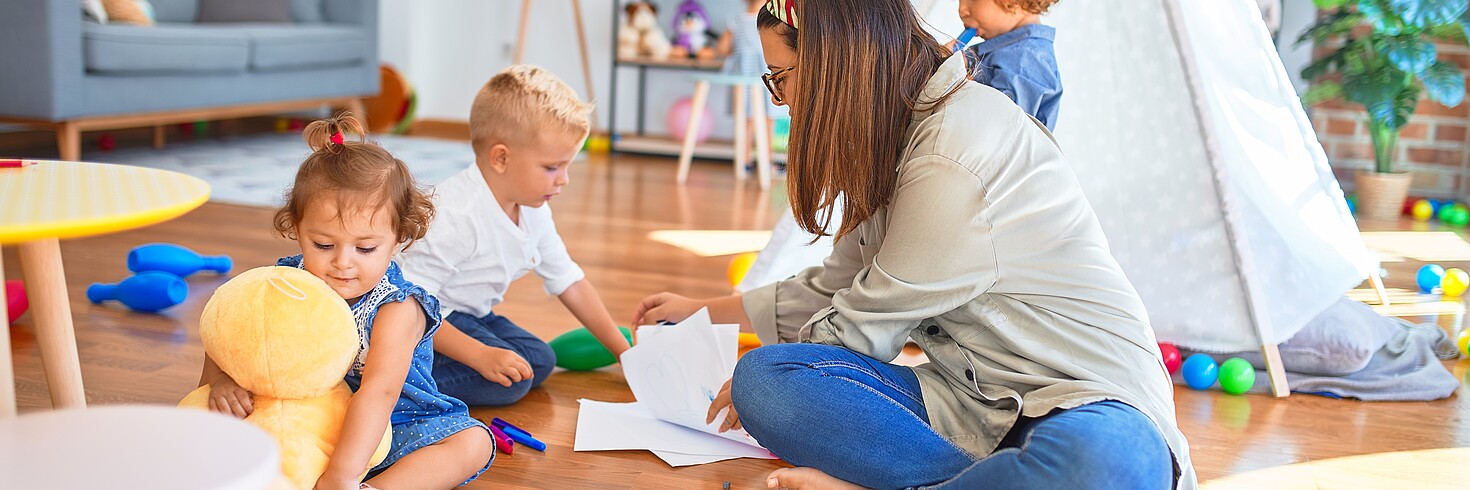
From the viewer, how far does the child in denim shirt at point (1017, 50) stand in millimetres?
1558

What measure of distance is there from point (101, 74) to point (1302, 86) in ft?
11.6

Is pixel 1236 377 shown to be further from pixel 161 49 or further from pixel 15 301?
pixel 161 49

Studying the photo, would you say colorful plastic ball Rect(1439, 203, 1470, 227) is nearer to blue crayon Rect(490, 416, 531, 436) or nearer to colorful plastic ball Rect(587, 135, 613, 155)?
colorful plastic ball Rect(587, 135, 613, 155)

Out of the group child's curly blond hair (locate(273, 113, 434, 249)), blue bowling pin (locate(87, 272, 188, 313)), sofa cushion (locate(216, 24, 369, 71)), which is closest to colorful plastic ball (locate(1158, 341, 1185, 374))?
child's curly blond hair (locate(273, 113, 434, 249))

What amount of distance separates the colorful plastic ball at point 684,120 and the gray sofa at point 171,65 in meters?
1.08

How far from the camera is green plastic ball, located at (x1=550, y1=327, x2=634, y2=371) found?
65.4 inches

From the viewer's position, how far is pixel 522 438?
135cm

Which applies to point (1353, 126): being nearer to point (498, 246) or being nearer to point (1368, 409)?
point (1368, 409)

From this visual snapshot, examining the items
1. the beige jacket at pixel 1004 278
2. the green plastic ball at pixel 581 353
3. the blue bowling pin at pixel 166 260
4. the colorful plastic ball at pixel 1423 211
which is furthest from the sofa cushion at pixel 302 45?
the colorful plastic ball at pixel 1423 211

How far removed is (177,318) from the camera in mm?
1834

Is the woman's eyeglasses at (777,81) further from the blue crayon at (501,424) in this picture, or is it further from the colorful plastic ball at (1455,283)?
the colorful plastic ball at (1455,283)

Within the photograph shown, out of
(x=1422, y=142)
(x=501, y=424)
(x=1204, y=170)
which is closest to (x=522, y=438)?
(x=501, y=424)

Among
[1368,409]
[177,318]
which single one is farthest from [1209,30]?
[177,318]

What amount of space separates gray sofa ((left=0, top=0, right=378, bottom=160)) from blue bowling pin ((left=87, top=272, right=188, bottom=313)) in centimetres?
132
